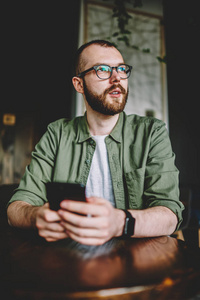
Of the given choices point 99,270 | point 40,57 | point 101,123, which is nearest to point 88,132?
point 101,123

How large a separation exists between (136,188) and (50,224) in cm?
61

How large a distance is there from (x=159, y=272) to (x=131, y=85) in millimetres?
2873

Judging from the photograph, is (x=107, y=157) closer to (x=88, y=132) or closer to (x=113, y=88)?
(x=88, y=132)

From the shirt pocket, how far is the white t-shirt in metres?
0.12

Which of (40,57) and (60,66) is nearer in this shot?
(60,66)

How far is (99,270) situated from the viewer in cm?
59

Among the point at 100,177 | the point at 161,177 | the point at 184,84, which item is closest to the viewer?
the point at 161,177

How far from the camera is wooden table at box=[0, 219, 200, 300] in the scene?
51 centimetres

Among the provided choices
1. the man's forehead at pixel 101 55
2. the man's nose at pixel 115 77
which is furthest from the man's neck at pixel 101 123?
the man's forehead at pixel 101 55

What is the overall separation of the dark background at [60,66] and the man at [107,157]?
129cm

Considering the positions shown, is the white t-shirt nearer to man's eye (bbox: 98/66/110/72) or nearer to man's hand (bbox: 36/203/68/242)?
man's eye (bbox: 98/66/110/72)

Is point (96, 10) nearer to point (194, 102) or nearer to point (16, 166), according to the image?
point (194, 102)

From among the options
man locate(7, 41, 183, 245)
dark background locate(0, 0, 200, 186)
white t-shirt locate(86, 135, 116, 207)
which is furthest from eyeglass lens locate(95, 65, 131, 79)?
dark background locate(0, 0, 200, 186)

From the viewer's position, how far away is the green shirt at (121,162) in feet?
3.77
